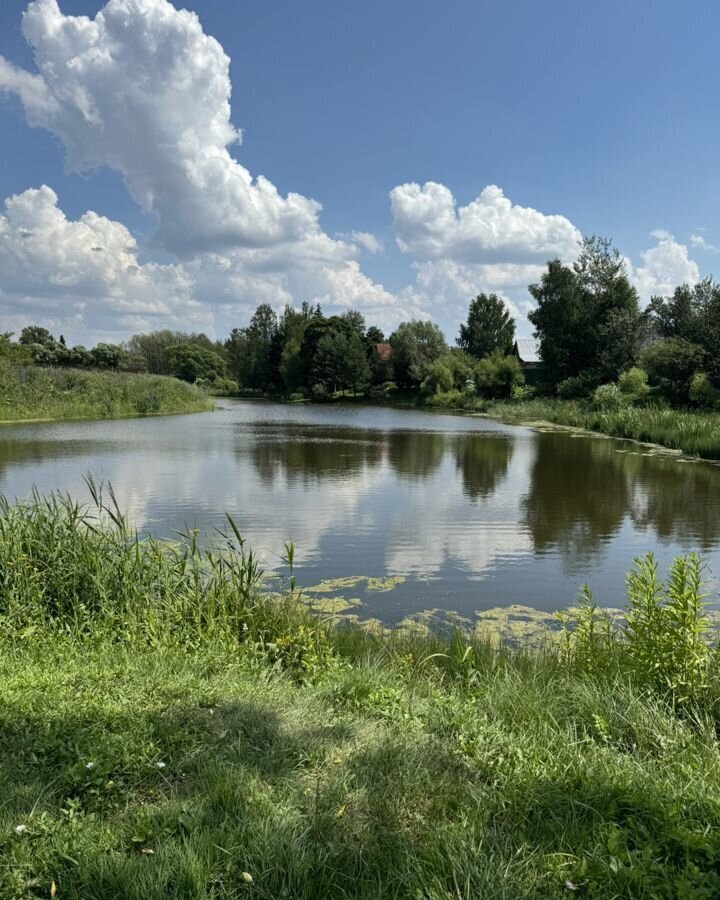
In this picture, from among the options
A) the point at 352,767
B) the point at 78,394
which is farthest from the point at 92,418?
the point at 352,767

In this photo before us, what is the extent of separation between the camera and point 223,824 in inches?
99.5

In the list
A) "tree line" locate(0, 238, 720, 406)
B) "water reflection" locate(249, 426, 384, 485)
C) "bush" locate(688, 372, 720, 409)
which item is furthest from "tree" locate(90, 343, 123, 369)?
"bush" locate(688, 372, 720, 409)

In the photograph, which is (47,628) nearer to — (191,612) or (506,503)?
(191,612)

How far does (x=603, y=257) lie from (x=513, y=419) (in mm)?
18350

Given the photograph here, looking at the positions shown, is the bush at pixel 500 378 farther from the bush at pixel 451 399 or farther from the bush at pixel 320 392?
the bush at pixel 320 392

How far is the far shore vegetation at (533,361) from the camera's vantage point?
32.8 metres

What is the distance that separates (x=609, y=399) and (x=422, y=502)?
26410mm

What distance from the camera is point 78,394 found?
128 ft

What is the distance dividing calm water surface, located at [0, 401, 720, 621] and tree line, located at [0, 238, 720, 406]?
13.6 meters

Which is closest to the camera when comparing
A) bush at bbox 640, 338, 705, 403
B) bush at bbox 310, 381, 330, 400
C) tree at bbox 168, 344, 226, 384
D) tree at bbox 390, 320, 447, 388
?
bush at bbox 640, 338, 705, 403

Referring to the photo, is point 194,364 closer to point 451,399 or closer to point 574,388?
point 451,399

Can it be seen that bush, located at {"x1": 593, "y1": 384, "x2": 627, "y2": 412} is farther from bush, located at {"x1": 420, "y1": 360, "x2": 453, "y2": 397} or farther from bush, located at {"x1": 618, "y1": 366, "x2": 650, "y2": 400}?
bush, located at {"x1": 420, "y1": 360, "x2": 453, "y2": 397}

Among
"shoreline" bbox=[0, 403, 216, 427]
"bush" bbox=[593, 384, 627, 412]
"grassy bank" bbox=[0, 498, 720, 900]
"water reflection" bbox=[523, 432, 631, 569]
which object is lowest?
"water reflection" bbox=[523, 432, 631, 569]

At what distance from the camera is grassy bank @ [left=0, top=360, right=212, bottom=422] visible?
1353 inches
